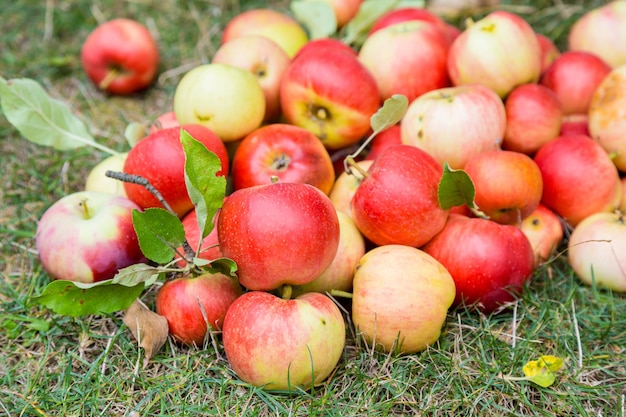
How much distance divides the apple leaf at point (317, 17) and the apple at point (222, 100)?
81cm

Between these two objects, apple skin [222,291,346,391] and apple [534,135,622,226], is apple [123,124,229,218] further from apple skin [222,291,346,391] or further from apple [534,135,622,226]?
apple [534,135,622,226]

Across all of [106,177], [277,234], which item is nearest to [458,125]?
[277,234]

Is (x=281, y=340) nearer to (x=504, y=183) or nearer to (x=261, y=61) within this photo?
(x=504, y=183)

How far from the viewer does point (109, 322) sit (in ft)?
6.40

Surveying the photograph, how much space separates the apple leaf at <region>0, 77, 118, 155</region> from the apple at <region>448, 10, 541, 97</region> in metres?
1.29

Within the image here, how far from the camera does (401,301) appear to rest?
1.73m

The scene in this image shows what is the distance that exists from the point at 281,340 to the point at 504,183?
2.84 feet

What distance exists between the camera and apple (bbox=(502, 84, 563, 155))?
225 centimetres

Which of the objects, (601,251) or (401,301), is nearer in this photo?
(401,301)

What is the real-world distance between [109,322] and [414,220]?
3.14ft

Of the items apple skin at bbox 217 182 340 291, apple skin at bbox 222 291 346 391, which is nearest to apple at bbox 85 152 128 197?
apple skin at bbox 217 182 340 291

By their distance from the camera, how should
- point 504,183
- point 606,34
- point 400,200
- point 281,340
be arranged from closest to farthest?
point 281,340
point 400,200
point 504,183
point 606,34

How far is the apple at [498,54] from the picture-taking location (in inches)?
91.0

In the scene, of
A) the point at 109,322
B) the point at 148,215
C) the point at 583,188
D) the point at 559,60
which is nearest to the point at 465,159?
the point at 583,188
